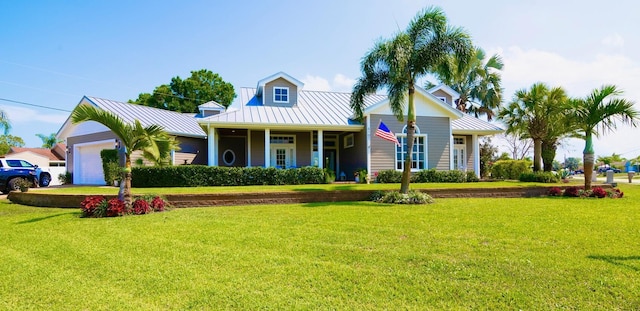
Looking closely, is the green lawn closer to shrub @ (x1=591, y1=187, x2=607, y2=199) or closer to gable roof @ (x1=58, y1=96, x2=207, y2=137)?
shrub @ (x1=591, y1=187, x2=607, y2=199)

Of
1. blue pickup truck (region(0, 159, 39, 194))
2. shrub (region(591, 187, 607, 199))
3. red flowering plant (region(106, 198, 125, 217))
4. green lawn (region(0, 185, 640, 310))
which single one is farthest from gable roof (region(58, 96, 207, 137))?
shrub (region(591, 187, 607, 199))

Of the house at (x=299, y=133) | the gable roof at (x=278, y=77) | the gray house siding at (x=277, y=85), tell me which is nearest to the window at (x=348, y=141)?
the house at (x=299, y=133)

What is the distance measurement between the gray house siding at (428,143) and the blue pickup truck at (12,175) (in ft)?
51.9

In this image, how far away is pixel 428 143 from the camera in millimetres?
17906

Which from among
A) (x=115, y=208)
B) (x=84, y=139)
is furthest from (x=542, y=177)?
(x=84, y=139)

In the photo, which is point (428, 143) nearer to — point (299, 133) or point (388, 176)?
point (388, 176)

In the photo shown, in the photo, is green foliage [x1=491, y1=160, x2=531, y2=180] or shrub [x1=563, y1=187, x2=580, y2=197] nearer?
shrub [x1=563, y1=187, x2=580, y2=197]

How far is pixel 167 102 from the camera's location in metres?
41.1

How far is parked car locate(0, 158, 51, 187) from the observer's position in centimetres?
1580

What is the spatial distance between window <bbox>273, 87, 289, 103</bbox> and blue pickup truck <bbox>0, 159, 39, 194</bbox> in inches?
472

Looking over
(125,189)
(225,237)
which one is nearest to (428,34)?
(225,237)

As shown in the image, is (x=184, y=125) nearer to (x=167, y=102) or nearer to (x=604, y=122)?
(x=604, y=122)

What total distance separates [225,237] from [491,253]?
4357 mm

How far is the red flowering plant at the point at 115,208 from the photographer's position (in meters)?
8.83
